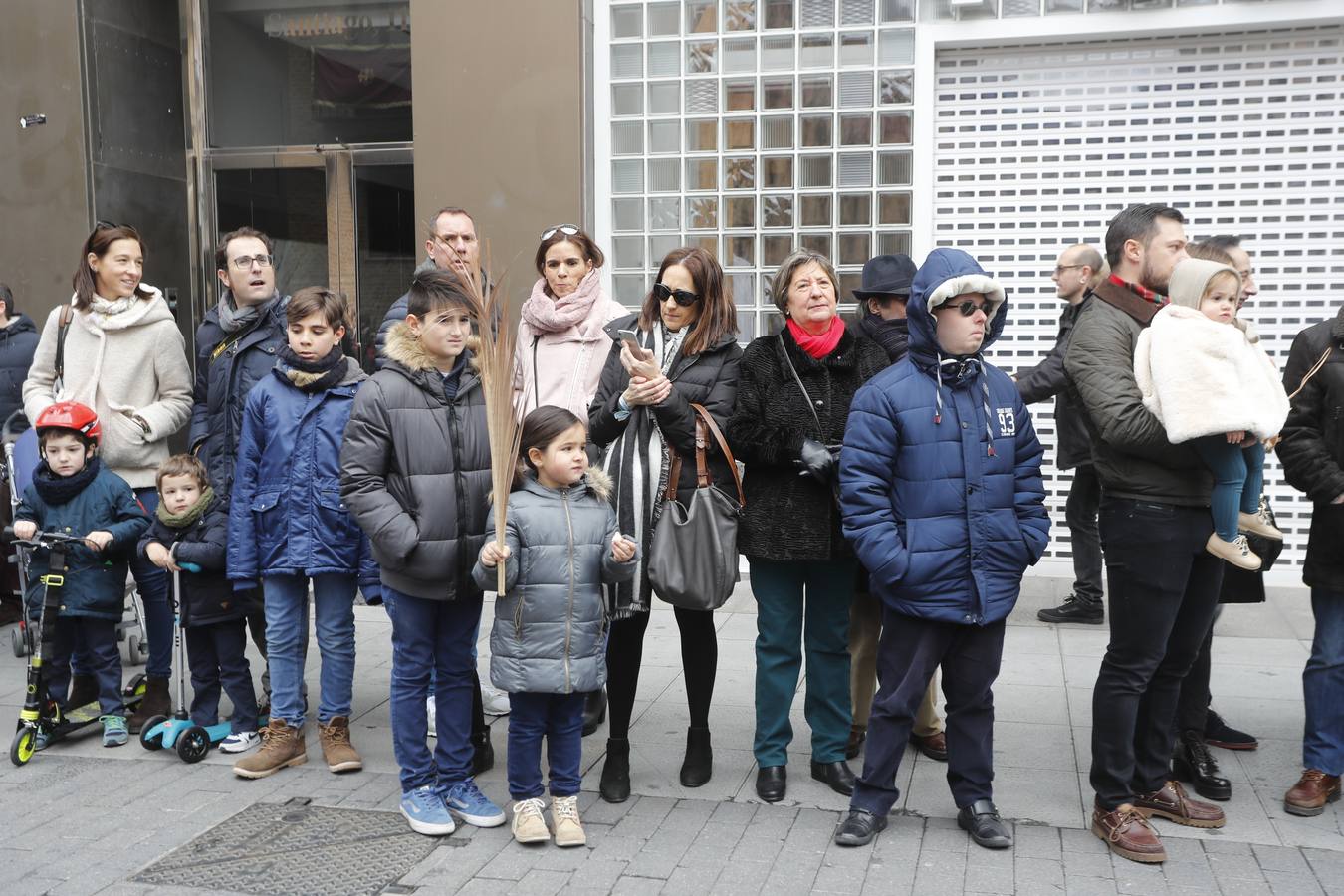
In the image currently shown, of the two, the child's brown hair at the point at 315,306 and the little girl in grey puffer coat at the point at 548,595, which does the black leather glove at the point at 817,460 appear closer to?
the little girl in grey puffer coat at the point at 548,595

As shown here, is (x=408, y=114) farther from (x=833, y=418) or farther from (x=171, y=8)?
(x=833, y=418)

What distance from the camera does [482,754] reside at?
4918 millimetres

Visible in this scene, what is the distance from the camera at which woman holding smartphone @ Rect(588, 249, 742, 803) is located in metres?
4.46

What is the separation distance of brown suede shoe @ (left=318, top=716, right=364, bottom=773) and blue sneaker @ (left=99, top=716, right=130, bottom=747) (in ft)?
3.09

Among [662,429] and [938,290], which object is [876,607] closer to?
[662,429]

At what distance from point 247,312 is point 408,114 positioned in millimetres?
3841

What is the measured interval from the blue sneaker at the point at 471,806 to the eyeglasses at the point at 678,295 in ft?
6.15

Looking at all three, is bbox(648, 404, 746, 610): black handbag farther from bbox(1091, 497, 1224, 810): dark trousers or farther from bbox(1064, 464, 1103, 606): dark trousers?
bbox(1064, 464, 1103, 606): dark trousers

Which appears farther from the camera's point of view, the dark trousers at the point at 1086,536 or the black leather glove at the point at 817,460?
the dark trousers at the point at 1086,536

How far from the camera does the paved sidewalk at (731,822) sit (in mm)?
3898

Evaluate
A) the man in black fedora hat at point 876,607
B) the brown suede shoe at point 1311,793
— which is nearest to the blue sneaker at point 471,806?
the man in black fedora hat at point 876,607

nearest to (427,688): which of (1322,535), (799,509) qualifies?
(799,509)

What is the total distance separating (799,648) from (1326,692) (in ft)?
6.18

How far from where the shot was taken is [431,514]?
170 inches
